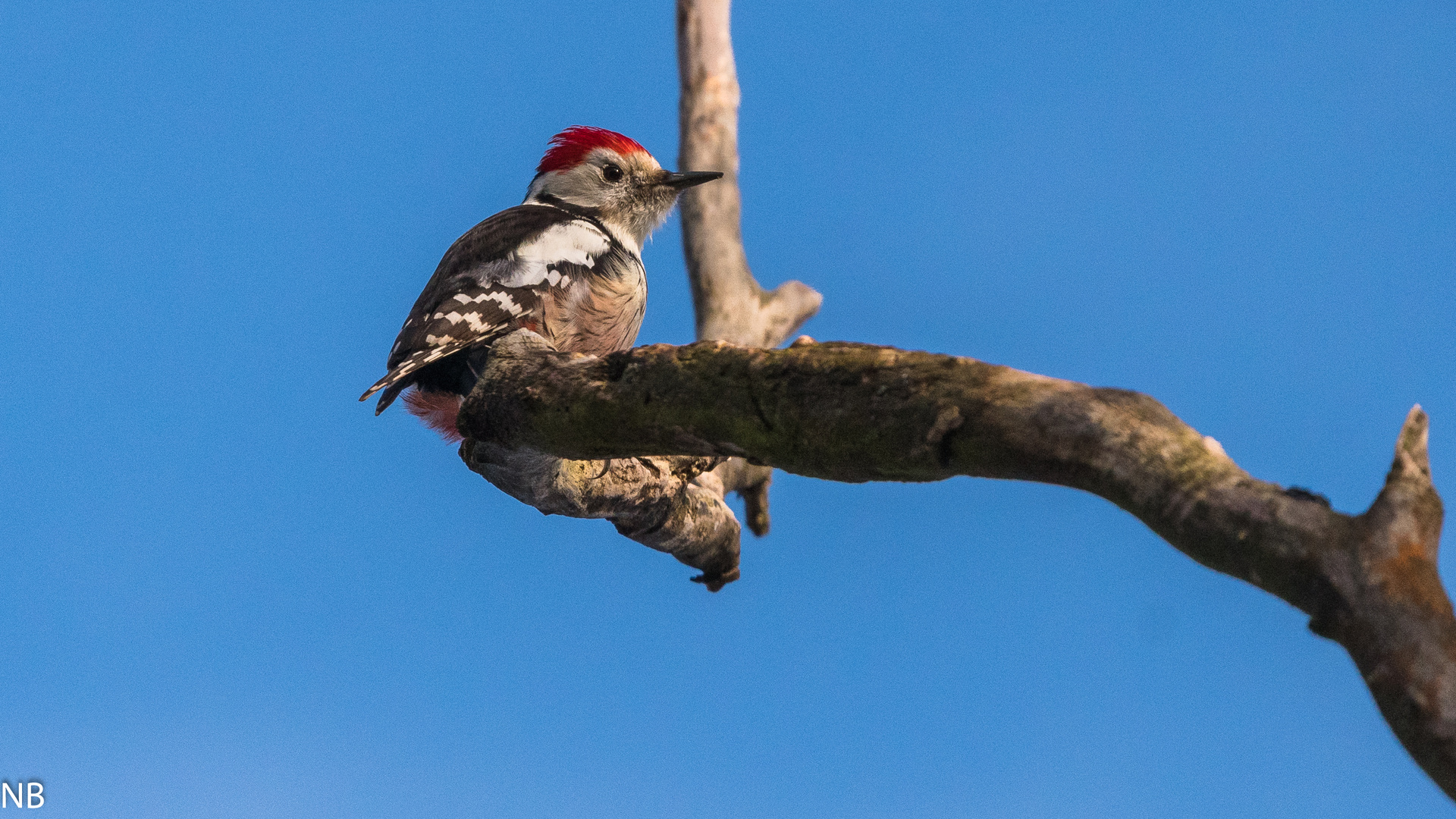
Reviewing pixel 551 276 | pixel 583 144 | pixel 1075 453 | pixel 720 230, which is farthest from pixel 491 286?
pixel 720 230

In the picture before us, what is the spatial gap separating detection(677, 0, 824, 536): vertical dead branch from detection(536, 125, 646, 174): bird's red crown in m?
1.83

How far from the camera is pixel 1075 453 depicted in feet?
5.82

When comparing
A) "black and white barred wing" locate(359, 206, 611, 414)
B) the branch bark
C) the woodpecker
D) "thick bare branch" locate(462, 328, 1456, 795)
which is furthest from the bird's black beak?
"thick bare branch" locate(462, 328, 1456, 795)

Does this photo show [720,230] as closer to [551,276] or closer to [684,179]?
[684,179]

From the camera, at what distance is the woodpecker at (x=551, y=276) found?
3.61m

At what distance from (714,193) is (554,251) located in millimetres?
3050

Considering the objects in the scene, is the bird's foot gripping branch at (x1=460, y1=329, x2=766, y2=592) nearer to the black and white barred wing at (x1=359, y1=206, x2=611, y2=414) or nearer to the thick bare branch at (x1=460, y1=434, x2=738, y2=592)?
the thick bare branch at (x1=460, y1=434, x2=738, y2=592)

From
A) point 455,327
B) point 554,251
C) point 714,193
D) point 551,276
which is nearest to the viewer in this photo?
point 455,327

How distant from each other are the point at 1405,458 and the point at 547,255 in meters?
3.06

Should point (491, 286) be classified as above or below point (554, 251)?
below

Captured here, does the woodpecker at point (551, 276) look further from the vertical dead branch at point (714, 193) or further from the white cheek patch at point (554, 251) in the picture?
the vertical dead branch at point (714, 193)

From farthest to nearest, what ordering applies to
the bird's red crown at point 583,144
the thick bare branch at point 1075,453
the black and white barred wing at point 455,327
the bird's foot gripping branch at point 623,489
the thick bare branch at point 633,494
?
the bird's red crown at point 583,144 → the black and white barred wing at point 455,327 → the thick bare branch at point 633,494 → the bird's foot gripping branch at point 623,489 → the thick bare branch at point 1075,453

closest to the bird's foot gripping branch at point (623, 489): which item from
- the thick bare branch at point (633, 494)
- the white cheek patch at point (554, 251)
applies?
the thick bare branch at point (633, 494)

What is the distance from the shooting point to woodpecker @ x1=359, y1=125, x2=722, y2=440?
3611 millimetres
